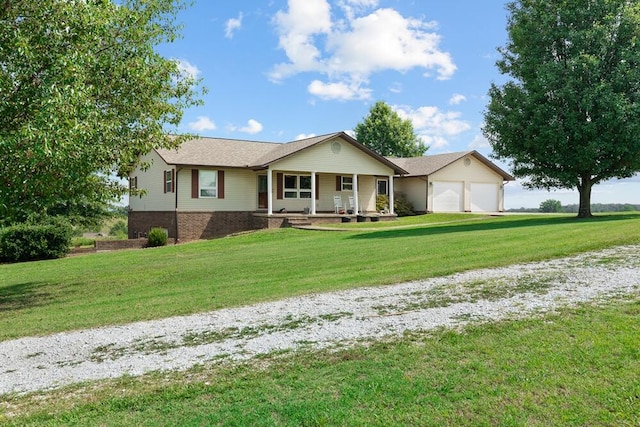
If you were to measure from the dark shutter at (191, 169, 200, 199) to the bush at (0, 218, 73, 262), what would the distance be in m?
6.67

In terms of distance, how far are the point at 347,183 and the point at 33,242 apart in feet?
57.2

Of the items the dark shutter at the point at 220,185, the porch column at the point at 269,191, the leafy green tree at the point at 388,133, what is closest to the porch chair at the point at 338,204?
the porch column at the point at 269,191

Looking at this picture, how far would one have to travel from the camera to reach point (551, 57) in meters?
23.0

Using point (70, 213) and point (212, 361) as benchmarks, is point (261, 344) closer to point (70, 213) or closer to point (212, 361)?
point (212, 361)

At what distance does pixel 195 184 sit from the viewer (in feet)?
A: 85.4

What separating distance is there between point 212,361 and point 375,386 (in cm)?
192

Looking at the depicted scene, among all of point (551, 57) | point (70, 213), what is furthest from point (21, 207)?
point (551, 57)

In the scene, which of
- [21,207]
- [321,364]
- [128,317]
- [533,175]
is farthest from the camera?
[533,175]

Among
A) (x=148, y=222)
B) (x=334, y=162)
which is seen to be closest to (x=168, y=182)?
(x=148, y=222)

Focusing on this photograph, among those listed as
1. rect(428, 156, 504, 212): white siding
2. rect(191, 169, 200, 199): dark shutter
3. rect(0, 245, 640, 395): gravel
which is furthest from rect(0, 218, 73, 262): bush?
rect(428, 156, 504, 212): white siding

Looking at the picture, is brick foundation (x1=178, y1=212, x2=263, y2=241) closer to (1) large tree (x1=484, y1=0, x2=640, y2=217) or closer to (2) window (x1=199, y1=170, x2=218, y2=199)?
(2) window (x1=199, y1=170, x2=218, y2=199)

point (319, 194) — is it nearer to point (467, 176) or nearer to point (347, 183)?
point (347, 183)

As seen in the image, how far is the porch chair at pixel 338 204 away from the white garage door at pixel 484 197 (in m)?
11.7

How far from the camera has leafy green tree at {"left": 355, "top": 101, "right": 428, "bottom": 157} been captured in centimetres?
5703
